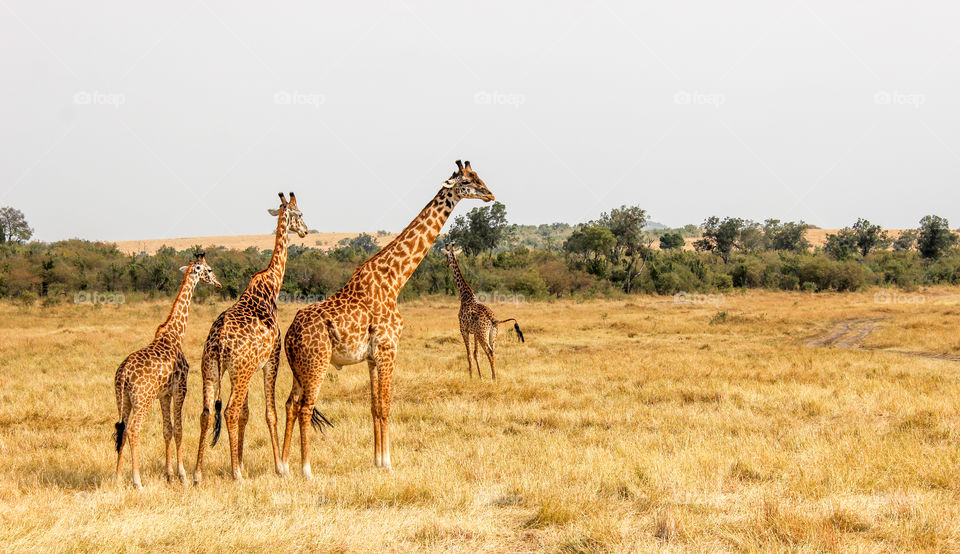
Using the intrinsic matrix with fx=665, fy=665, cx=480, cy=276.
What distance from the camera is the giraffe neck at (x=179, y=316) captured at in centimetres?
702

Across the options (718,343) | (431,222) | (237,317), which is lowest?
(718,343)

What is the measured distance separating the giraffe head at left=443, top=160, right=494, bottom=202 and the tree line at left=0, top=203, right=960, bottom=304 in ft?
101

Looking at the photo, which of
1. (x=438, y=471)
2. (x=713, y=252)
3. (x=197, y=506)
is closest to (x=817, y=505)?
(x=438, y=471)

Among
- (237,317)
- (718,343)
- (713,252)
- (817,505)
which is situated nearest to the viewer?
(817,505)

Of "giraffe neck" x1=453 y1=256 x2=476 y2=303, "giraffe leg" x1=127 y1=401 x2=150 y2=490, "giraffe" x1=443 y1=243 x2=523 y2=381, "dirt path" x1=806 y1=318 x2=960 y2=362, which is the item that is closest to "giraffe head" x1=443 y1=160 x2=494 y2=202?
"giraffe leg" x1=127 y1=401 x2=150 y2=490

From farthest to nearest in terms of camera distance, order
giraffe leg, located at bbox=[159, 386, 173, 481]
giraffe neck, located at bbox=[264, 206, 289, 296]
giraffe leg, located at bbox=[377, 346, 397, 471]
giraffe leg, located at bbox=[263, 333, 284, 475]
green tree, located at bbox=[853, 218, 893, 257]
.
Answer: green tree, located at bbox=[853, 218, 893, 257] → giraffe neck, located at bbox=[264, 206, 289, 296] → giraffe leg, located at bbox=[377, 346, 397, 471] → giraffe leg, located at bbox=[263, 333, 284, 475] → giraffe leg, located at bbox=[159, 386, 173, 481]

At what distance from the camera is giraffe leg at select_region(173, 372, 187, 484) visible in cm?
645

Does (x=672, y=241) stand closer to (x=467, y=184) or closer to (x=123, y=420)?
(x=467, y=184)

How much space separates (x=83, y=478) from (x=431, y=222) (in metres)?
4.42

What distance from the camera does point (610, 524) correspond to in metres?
5.01

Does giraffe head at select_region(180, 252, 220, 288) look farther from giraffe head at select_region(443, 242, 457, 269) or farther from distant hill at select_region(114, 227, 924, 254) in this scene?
distant hill at select_region(114, 227, 924, 254)

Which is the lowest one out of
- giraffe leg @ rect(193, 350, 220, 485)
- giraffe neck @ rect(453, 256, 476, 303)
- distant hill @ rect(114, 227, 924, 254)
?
giraffe leg @ rect(193, 350, 220, 485)

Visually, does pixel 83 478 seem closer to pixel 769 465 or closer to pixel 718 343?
pixel 769 465

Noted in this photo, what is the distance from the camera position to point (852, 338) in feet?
67.6
